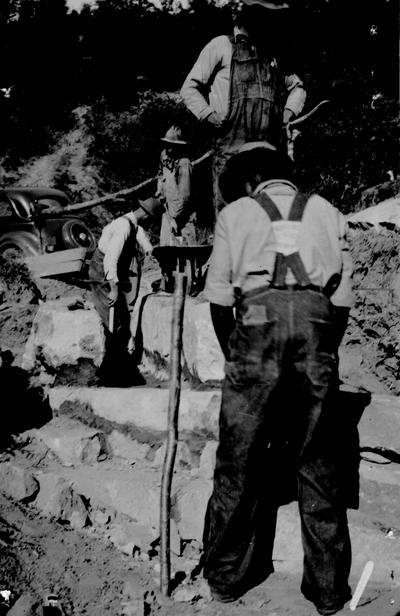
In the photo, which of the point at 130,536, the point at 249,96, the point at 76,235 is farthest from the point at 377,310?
the point at 76,235

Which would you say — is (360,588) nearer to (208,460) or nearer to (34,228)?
(208,460)

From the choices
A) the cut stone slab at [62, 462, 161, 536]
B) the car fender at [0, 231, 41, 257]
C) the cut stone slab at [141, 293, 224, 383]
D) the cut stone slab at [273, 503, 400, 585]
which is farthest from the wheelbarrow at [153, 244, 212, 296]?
the car fender at [0, 231, 41, 257]

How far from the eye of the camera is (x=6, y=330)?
24.4ft

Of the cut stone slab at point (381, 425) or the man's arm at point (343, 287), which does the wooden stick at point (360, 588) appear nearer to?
the cut stone slab at point (381, 425)

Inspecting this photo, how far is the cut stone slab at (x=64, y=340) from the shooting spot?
17.3 ft

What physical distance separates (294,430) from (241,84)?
273 cm

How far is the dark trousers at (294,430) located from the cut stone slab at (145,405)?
1255 millimetres

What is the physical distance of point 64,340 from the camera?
5.33 metres

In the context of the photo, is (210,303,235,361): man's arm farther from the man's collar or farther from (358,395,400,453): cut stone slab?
(358,395,400,453): cut stone slab

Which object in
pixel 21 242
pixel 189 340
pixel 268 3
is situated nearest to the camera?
pixel 268 3

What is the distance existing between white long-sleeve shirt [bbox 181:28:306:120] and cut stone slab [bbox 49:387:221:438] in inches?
83.4

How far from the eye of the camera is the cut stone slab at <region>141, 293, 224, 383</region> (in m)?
4.68

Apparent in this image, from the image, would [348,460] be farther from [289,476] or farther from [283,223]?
[283,223]

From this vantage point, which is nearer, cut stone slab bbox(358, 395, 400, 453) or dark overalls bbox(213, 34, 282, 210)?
cut stone slab bbox(358, 395, 400, 453)
